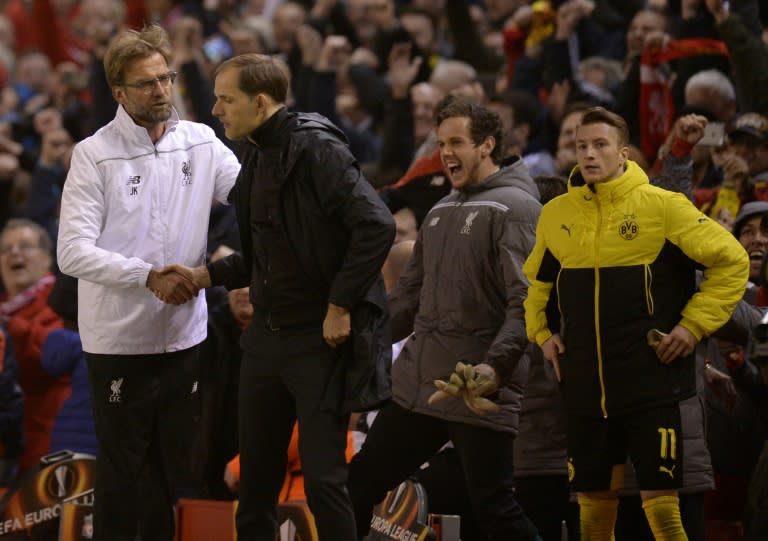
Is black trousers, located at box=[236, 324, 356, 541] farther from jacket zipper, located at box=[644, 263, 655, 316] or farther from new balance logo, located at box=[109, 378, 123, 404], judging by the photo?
jacket zipper, located at box=[644, 263, 655, 316]

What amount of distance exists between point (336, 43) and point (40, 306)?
2.94 metres

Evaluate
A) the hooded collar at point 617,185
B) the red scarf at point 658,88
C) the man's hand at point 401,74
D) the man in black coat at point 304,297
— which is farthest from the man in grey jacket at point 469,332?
the man's hand at point 401,74

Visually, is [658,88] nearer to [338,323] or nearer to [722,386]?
[722,386]

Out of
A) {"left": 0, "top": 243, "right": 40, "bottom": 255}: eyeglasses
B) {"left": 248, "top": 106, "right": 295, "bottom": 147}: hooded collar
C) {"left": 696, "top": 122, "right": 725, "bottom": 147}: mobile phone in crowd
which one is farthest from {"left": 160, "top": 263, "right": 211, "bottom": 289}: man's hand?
{"left": 0, "top": 243, "right": 40, "bottom": 255}: eyeglasses

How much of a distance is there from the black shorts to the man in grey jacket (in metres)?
0.31

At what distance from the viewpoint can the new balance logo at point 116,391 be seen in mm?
5125

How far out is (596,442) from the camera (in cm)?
496

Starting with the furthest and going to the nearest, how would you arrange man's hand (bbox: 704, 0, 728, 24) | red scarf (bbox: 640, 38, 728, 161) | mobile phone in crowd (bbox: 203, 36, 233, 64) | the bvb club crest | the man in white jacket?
mobile phone in crowd (bbox: 203, 36, 233, 64), red scarf (bbox: 640, 38, 728, 161), man's hand (bbox: 704, 0, 728, 24), the man in white jacket, the bvb club crest

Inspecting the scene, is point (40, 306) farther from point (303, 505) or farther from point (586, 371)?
point (586, 371)

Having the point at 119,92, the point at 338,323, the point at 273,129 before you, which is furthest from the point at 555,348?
the point at 119,92

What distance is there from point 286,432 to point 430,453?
791 mm

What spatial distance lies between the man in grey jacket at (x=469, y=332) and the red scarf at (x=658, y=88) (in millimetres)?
2667

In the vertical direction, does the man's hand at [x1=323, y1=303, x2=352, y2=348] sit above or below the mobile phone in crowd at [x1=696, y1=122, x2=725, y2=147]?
below

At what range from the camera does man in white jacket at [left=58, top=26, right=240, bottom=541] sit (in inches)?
201
